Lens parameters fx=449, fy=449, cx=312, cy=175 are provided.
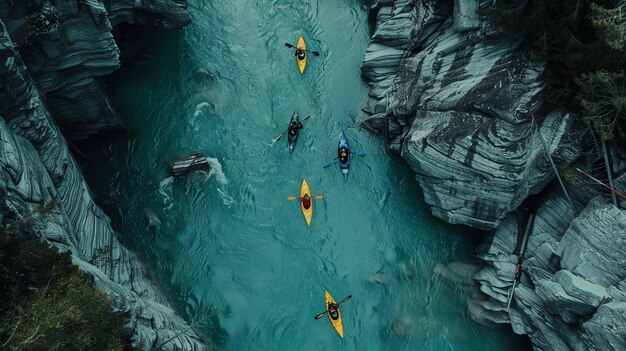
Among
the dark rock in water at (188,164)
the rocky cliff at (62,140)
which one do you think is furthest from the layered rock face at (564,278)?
the dark rock in water at (188,164)

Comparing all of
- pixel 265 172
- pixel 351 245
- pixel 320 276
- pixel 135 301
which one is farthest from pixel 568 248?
pixel 135 301

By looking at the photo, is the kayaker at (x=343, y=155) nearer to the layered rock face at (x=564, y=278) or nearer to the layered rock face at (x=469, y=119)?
the layered rock face at (x=469, y=119)

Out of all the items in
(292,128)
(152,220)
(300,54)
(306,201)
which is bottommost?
(152,220)

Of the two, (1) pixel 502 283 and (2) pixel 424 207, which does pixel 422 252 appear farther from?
(1) pixel 502 283

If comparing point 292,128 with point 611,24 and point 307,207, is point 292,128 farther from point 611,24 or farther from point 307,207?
point 611,24

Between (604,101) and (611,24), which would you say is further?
(604,101)

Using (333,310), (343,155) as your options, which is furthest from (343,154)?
(333,310)

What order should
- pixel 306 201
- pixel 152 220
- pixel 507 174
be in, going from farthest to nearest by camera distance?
pixel 306 201
pixel 152 220
pixel 507 174
